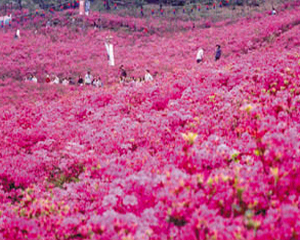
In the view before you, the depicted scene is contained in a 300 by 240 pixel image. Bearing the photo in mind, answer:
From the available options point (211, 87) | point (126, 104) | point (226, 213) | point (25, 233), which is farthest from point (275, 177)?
point (126, 104)

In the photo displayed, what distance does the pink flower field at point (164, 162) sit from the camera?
149 inches

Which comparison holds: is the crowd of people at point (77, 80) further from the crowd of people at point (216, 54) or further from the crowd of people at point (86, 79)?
the crowd of people at point (216, 54)

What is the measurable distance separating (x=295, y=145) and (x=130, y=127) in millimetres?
4628

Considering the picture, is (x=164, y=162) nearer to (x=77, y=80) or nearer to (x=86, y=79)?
(x=86, y=79)

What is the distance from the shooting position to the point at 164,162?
5.75 metres

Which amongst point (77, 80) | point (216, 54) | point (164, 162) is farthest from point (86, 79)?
point (164, 162)

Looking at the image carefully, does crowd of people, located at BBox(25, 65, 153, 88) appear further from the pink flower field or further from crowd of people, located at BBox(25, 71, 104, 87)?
the pink flower field

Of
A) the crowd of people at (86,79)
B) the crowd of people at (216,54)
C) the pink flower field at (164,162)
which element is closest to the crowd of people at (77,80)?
the crowd of people at (86,79)

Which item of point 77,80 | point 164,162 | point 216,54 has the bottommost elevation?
point 77,80

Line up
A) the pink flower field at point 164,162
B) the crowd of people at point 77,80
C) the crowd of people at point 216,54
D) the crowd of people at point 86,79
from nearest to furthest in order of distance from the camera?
the pink flower field at point 164,162 < the crowd of people at point 216,54 < the crowd of people at point 86,79 < the crowd of people at point 77,80

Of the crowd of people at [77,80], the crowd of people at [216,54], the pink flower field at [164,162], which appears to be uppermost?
the crowd of people at [216,54]

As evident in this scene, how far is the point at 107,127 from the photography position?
30.3 feet

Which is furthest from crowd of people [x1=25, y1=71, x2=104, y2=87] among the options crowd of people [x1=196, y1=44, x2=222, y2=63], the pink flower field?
the pink flower field

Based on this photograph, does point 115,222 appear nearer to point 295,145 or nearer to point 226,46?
point 295,145
